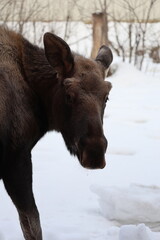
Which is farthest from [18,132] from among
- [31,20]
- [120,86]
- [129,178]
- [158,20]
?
[158,20]

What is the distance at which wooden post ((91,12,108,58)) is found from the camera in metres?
12.4

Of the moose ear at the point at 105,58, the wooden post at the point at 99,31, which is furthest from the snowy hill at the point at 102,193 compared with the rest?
the wooden post at the point at 99,31

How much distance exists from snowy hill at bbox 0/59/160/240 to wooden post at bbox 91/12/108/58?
4.99 metres

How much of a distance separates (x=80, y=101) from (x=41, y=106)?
41 centimetres

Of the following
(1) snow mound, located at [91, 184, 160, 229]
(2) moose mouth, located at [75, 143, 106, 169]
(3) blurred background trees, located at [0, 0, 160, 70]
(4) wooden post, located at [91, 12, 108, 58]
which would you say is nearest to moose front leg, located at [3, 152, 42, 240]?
(2) moose mouth, located at [75, 143, 106, 169]

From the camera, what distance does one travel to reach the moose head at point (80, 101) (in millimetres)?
3107

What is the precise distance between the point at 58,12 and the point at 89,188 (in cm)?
926

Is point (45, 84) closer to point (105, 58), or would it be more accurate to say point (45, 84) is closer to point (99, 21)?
point (105, 58)

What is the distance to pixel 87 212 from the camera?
4457mm

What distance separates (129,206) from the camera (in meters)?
4.49

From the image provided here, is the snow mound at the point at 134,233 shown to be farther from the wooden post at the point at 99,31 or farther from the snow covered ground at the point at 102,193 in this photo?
the wooden post at the point at 99,31

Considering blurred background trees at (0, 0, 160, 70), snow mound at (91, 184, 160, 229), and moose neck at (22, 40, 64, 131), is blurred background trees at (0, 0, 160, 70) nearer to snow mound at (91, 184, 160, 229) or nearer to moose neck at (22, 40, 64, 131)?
snow mound at (91, 184, 160, 229)

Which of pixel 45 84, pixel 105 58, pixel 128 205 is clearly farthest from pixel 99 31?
pixel 45 84

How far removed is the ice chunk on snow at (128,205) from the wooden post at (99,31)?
25.9 ft
